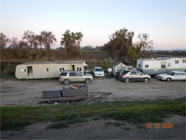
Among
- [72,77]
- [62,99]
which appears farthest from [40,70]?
[62,99]

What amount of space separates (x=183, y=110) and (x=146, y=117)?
2645 millimetres

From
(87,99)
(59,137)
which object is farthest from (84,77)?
(59,137)

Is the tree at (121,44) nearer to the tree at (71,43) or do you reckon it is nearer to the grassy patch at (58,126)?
the tree at (71,43)

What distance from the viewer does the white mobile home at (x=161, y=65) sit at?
2020cm

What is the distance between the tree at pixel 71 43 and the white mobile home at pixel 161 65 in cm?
3101

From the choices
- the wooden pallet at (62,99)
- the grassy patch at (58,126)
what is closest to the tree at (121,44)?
the wooden pallet at (62,99)

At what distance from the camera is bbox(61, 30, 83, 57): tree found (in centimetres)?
4822

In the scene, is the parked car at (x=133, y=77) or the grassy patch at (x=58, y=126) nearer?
the grassy patch at (x=58, y=126)

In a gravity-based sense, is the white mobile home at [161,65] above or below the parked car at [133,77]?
above

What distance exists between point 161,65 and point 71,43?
34158 millimetres

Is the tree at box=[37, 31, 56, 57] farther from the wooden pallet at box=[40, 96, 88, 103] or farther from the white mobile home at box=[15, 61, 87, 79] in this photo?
the wooden pallet at box=[40, 96, 88, 103]

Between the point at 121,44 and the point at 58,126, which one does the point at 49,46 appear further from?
the point at 58,126

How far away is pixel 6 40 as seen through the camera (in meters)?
44.4

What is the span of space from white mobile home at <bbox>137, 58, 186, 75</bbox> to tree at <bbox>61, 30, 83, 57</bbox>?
→ 31.0 meters
